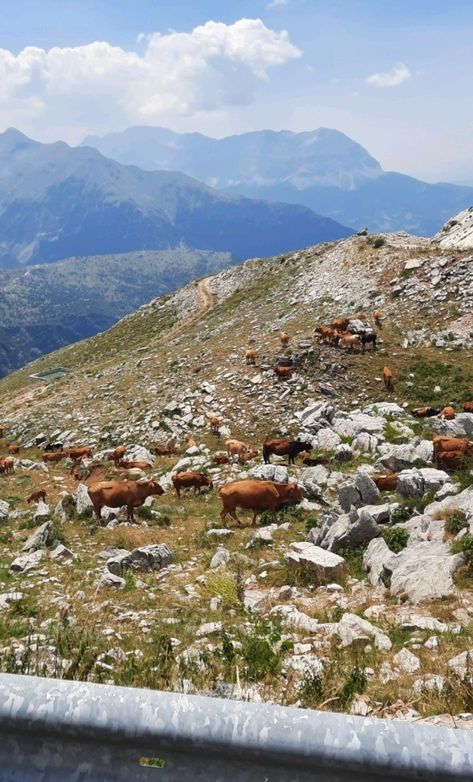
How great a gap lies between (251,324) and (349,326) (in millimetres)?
14790

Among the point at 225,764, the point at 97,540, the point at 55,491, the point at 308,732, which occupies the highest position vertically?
the point at 308,732

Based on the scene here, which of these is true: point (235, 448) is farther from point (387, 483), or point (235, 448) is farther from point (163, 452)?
point (387, 483)

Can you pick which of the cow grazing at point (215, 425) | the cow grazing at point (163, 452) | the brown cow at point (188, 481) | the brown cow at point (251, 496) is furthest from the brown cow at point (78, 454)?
the brown cow at point (251, 496)

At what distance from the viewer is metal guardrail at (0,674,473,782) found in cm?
249

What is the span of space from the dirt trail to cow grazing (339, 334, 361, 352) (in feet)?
95.8

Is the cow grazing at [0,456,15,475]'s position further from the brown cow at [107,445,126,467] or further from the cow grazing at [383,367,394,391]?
the cow grazing at [383,367,394,391]

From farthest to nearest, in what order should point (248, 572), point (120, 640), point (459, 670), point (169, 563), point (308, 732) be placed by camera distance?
point (169, 563) → point (248, 572) → point (120, 640) → point (459, 670) → point (308, 732)

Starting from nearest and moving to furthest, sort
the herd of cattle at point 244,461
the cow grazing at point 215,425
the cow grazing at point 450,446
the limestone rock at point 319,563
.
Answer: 1. the limestone rock at point 319,563
2. the herd of cattle at point 244,461
3. the cow grazing at point 450,446
4. the cow grazing at point 215,425

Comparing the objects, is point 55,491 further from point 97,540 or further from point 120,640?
point 120,640

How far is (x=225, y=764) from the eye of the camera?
262cm

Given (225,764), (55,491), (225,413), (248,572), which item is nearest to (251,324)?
(225,413)

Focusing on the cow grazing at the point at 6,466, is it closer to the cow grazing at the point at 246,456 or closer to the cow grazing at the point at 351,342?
the cow grazing at the point at 246,456

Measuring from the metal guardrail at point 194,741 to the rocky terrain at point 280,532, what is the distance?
71.8 inches

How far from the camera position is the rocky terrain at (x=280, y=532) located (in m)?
6.64
